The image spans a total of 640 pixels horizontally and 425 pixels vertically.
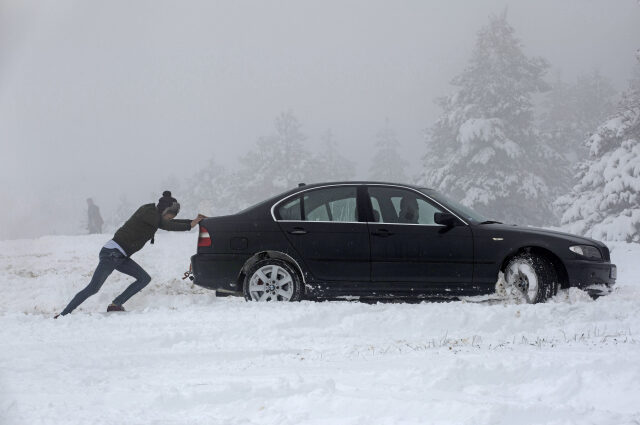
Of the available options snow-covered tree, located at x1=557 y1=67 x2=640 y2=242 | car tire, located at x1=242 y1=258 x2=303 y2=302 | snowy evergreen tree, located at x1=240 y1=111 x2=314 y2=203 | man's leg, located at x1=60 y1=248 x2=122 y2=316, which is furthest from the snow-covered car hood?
snowy evergreen tree, located at x1=240 y1=111 x2=314 y2=203

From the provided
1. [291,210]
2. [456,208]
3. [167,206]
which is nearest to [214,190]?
[167,206]

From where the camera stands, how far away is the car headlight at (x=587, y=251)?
739 cm

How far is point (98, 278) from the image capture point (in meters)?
7.81

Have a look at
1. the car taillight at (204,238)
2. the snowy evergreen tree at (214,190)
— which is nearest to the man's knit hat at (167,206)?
the car taillight at (204,238)

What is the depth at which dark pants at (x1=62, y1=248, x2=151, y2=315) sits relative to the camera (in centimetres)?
766

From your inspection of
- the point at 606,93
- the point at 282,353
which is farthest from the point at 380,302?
the point at 606,93

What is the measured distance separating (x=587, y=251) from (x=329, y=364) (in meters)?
4.32

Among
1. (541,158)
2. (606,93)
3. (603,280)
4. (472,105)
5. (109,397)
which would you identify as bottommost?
(109,397)

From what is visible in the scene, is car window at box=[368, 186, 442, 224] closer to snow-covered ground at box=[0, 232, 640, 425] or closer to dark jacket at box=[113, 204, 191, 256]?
snow-covered ground at box=[0, 232, 640, 425]

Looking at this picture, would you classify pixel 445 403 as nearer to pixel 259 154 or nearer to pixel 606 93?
pixel 259 154

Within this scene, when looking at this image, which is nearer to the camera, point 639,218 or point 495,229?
point 495,229

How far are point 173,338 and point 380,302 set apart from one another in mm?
2773

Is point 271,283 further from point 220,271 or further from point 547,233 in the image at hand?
point 547,233

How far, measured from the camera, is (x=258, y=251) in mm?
7531
